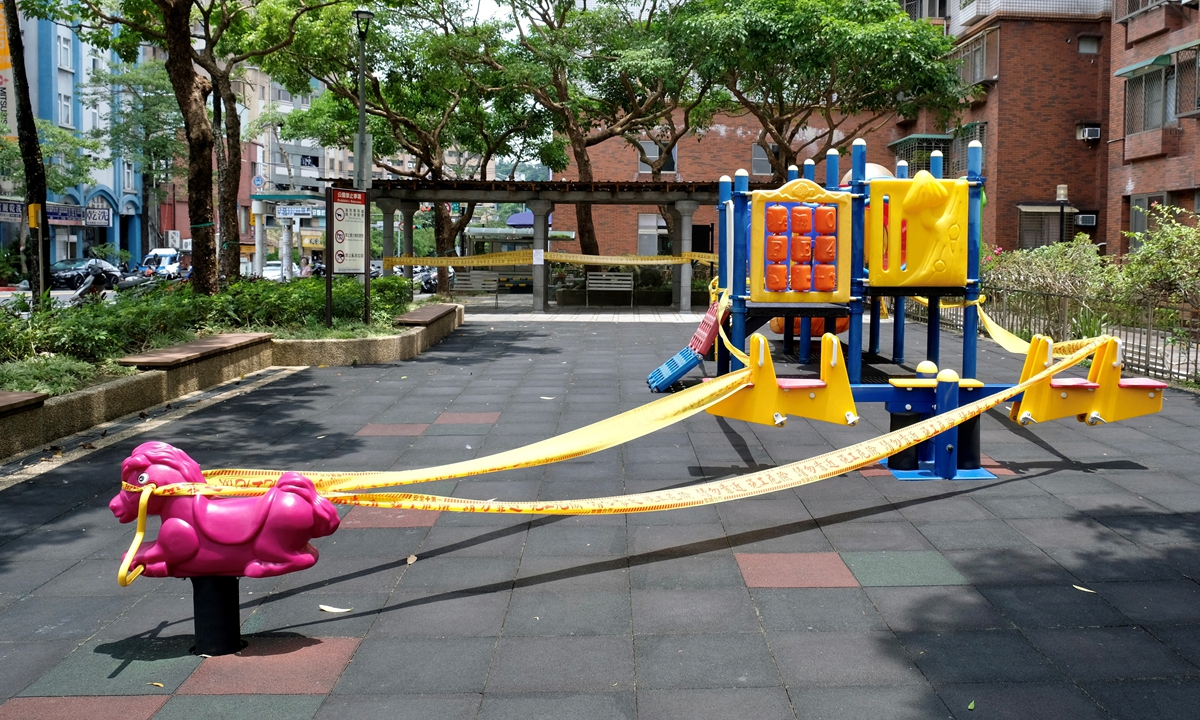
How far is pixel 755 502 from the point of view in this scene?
22.4 ft

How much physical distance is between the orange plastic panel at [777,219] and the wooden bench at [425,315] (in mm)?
8807

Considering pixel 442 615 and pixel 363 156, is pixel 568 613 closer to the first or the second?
pixel 442 615

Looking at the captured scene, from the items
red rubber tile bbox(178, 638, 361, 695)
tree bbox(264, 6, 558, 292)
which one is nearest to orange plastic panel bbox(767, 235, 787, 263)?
red rubber tile bbox(178, 638, 361, 695)

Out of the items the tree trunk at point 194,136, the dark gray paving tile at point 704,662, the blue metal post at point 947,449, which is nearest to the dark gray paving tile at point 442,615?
the dark gray paving tile at point 704,662

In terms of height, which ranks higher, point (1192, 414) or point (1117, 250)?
point (1117, 250)

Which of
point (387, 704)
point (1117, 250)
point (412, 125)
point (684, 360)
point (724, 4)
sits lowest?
point (387, 704)

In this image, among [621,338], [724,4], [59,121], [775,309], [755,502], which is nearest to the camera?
[755,502]

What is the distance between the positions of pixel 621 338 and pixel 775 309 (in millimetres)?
9622

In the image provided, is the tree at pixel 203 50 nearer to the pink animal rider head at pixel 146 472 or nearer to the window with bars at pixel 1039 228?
the pink animal rider head at pixel 146 472

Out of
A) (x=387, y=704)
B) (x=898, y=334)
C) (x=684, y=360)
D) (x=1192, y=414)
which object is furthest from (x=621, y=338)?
(x=387, y=704)

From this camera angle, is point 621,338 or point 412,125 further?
point 412,125

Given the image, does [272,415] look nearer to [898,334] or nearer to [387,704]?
[387,704]

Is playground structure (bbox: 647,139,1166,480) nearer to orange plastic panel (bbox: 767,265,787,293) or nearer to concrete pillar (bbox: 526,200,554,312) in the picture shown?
orange plastic panel (bbox: 767,265,787,293)

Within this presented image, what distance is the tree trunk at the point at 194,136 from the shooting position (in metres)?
15.9
